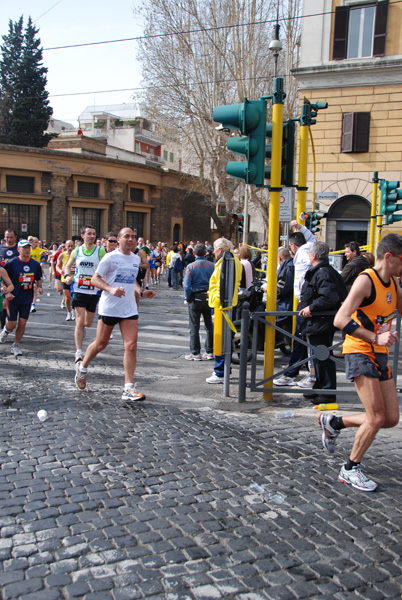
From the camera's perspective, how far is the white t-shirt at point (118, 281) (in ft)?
21.3

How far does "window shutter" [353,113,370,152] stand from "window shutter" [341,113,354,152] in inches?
5.9

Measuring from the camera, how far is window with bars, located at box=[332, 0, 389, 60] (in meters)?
20.7

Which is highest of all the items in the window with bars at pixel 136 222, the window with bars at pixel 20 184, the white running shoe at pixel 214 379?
the window with bars at pixel 20 184

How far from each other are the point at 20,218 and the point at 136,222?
30.8 feet

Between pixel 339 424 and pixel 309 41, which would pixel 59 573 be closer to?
pixel 339 424

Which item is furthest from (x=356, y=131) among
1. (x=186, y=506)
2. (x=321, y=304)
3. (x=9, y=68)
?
(x=9, y=68)

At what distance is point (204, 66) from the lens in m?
31.8

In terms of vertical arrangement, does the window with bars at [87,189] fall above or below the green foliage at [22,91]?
below

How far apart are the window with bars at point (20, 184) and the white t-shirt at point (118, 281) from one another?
30.6 metres

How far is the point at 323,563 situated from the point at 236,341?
6.04m

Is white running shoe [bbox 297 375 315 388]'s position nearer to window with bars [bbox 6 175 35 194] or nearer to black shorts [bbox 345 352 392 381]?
black shorts [bbox 345 352 392 381]

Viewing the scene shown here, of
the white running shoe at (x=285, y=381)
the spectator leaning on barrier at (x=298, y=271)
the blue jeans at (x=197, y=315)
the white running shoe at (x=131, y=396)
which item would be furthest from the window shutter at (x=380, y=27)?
the white running shoe at (x=131, y=396)

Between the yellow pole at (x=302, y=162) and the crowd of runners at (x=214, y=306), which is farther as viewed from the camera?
the yellow pole at (x=302, y=162)

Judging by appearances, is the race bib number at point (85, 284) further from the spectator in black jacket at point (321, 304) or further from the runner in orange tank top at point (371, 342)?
the runner in orange tank top at point (371, 342)
